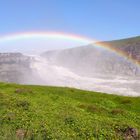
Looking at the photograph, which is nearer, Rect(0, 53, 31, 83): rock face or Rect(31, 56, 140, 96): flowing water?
Rect(31, 56, 140, 96): flowing water

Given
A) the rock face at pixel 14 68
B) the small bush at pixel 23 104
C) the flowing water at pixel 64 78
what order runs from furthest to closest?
the rock face at pixel 14 68, the flowing water at pixel 64 78, the small bush at pixel 23 104

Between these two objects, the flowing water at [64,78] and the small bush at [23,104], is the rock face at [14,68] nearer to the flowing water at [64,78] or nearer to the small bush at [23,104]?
the flowing water at [64,78]

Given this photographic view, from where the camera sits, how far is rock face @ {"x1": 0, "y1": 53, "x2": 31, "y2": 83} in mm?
170800

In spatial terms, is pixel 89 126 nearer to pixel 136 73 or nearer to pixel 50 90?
pixel 50 90

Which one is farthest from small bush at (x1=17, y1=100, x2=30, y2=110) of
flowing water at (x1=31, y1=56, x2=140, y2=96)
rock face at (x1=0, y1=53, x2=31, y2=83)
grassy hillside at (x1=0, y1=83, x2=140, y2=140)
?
rock face at (x1=0, y1=53, x2=31, y2=83)

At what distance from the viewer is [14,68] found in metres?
186

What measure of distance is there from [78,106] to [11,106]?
6.84 metres

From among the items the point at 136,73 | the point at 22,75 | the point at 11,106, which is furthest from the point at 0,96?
the point at 136,73

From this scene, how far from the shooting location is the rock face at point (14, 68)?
170800 millimetres

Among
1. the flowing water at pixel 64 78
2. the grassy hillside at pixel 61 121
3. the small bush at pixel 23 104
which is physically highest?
the flowing water at pixel 64 78

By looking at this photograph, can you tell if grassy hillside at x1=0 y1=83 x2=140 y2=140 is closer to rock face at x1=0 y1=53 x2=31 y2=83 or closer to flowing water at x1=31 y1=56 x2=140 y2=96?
flowing water at x1=31 y1=56 x2=140 y2=96

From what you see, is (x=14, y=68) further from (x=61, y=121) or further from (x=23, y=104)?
(x=61, y=121)

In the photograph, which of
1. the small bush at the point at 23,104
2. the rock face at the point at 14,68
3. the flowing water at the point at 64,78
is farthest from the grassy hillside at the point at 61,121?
the rock face at the point at 14,68

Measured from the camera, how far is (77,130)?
26.3m
